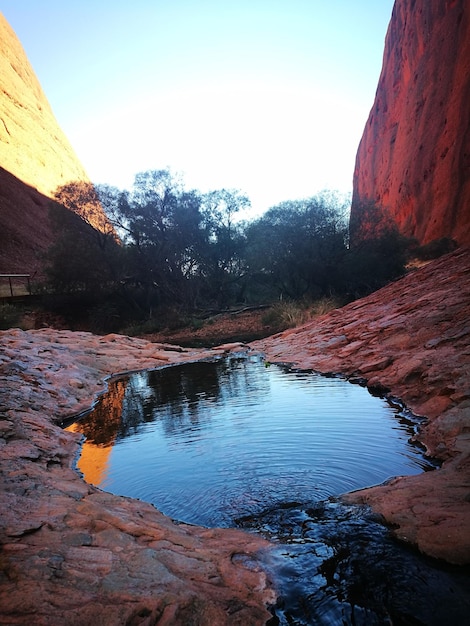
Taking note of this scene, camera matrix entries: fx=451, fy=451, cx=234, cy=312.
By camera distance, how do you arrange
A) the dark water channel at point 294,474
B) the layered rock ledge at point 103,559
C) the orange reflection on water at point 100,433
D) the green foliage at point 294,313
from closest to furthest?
the layered rock ledge at point 103,559 → the dark water channel at point 294,474 → the orange reflection on water at point 100,433 → the green foliage at point 294,313

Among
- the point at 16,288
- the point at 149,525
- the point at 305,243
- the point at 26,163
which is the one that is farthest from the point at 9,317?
the point at 26,163

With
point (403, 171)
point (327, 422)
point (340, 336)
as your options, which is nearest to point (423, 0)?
point (403, 171)

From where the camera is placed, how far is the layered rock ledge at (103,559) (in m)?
1.83

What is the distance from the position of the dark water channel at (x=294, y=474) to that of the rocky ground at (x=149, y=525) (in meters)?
0.18

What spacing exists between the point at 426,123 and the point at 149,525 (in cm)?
3314

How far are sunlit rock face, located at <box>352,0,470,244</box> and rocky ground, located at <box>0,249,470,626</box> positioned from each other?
18.2 metres

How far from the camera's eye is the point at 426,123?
29.9 m

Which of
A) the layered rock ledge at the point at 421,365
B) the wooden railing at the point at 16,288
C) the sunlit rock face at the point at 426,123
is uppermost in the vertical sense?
the sunlit rock face at the point at 426,123

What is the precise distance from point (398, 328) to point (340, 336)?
6.81 ft

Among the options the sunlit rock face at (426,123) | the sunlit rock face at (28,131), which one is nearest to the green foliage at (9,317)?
the sunlit rock face at (426,123)

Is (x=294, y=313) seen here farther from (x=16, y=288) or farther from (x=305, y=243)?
(x=16, y=288)

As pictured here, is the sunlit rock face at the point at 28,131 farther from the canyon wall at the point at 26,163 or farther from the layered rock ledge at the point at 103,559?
the layered rock ledge at the point at 103,559

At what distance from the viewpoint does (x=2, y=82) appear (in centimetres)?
3953

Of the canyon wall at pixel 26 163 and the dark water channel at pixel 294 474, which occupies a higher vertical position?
the canyon wall at pixel 26 163
